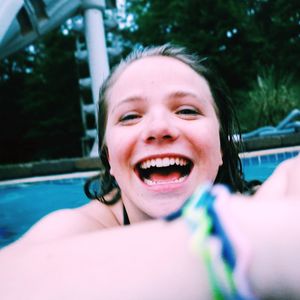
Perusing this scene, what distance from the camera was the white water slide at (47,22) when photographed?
5.78 m

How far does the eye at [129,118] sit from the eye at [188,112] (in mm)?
186

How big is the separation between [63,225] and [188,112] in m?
0.72

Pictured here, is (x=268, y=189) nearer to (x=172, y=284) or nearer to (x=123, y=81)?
(x=172, y=284)

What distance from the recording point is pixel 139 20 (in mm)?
16984

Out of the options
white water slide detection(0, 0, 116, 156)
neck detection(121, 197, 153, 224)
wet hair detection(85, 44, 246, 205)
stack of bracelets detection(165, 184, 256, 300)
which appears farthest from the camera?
white water slide detection(0, 0, 116, 156)

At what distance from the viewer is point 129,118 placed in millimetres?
1608

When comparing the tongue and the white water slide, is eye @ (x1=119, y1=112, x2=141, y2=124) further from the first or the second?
the white water slide

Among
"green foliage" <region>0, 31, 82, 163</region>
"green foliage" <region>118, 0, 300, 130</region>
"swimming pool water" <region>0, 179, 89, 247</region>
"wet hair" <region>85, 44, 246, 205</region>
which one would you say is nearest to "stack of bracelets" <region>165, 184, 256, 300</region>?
"wet hair" <region>85, 44, 246, 205</region>

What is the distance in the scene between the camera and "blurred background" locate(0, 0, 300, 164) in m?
13.8

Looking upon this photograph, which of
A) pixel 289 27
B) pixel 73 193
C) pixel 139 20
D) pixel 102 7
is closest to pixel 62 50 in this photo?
pixel 139 20

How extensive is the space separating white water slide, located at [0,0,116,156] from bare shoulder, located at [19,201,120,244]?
491 cm

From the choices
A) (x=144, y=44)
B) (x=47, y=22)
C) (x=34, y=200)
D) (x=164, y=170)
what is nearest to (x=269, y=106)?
(x=47, y=22)

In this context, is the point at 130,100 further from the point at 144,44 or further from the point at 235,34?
the point at 144,44

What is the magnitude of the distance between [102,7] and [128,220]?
27.0 ft
